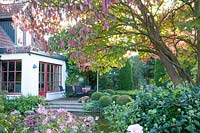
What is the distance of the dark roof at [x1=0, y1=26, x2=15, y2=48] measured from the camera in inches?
664

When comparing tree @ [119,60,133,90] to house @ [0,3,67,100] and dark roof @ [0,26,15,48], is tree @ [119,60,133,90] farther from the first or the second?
dark roof @ [0,26,15,48]

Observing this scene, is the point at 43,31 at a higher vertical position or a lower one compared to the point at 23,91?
higher

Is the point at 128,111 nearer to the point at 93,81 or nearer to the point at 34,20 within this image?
the point at 34,20

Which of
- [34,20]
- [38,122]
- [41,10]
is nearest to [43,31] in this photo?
[34,20]

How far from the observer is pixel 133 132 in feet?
8.30

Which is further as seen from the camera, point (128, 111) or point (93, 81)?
point (93, 81)

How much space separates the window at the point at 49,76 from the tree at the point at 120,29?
1005 cm

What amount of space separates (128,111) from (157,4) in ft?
15.3

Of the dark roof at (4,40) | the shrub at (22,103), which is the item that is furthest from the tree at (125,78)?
the shrub at (22,103)

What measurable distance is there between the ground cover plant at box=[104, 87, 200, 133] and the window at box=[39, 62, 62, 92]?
15420 mm

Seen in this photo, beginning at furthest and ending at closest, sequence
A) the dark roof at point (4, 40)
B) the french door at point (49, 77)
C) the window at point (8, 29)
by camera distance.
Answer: the french door at point (49, 77), the window at point (8, 29), the dark roof at point (4, 40)

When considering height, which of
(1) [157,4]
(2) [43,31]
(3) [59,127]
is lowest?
(3) [59,127]

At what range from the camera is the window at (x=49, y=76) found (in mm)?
18623

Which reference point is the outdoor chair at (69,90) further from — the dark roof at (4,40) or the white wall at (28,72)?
the dark roof at (4,40)
